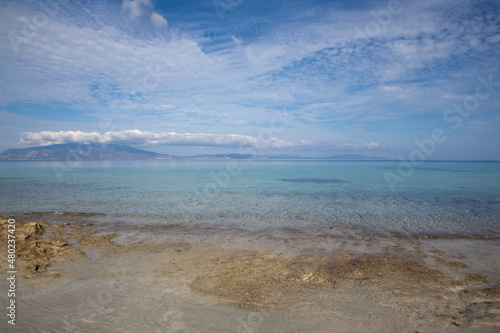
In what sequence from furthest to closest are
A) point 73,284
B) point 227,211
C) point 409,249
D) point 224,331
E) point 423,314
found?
point 227,211 → point 409,249 → point 73,284 → point 423,314 → point 224,331

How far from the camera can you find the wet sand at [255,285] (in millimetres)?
5824

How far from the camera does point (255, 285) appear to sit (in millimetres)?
7590

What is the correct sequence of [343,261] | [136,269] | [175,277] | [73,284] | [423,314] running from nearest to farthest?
[423,314] → [73,284] → [175,277] → [136,269] → [343,261]

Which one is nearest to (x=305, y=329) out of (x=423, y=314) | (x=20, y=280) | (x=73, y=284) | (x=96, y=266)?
(x=423, y=314)

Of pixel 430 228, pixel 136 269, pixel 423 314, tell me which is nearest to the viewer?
pixel 423 314

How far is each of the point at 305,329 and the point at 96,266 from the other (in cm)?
776

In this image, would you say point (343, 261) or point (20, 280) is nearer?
point (20, 280)

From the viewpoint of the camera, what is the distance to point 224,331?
5.51 m

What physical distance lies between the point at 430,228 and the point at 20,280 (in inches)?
766

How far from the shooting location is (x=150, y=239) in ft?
41.8

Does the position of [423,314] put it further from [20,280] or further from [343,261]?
[20,280]

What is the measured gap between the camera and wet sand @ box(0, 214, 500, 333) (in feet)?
19.1

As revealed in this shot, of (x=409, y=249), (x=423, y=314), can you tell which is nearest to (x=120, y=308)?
(x=423, y=314)

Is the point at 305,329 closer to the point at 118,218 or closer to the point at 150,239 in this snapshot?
the point at 150,239
